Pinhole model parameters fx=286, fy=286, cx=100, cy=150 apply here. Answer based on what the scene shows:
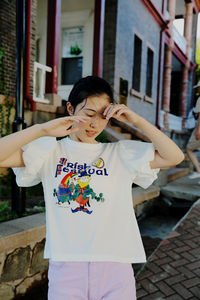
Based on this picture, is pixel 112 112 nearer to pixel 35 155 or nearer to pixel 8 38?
pixel 35 155

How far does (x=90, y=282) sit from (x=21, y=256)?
139cm

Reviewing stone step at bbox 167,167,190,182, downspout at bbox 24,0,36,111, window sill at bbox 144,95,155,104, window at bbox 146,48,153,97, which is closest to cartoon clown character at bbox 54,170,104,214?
downspout at bbox 24,0,36,111

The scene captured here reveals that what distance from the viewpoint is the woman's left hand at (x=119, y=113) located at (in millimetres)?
1378

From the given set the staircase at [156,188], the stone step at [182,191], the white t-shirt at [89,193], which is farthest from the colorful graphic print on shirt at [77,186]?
the stone step at [182,191]

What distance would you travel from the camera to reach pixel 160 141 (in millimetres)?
1500

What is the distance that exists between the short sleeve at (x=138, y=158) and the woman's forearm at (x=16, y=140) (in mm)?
456

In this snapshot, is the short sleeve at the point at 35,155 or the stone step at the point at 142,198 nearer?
the short sleeve at the point at 35,155

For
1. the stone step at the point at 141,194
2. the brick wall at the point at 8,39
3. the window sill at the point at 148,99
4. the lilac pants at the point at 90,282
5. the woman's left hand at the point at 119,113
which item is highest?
the brick wall at the point at 8,39

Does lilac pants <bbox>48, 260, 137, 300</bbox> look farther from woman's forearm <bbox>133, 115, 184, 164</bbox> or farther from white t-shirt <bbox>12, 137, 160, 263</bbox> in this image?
woman's forearm <bbox>133, 115, 184, 164</bbox>

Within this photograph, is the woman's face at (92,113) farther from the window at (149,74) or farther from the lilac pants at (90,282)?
the window at (149,74)

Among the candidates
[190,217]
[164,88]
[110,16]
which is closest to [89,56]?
[110,16]

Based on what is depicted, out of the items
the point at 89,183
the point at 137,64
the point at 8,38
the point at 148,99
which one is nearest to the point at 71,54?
the point at 137,64

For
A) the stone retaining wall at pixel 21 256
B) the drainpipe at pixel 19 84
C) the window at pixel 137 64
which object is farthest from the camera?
the window at pixel 137 64

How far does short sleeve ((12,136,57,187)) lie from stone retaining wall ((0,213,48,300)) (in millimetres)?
1044
